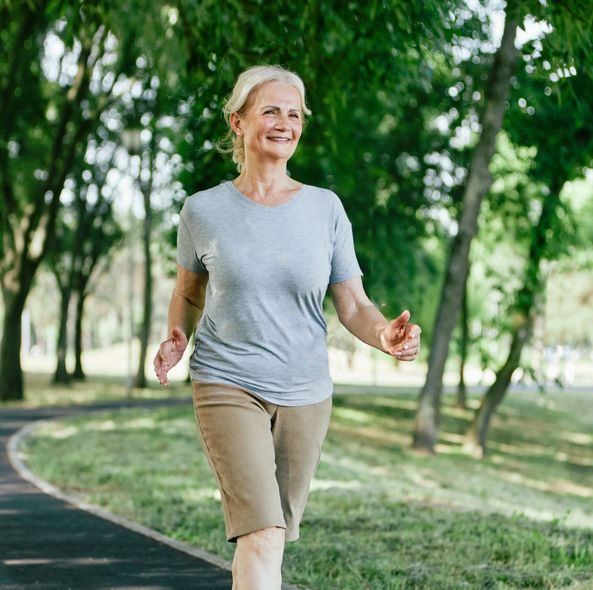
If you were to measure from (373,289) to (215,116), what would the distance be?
51.7 ft

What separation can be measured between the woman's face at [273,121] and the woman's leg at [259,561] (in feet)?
4.34

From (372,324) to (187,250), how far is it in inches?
28.9

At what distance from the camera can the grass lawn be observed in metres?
6.46

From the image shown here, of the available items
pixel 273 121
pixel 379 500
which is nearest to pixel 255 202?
pixel 273 121

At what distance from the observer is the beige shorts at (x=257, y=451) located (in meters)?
3.83

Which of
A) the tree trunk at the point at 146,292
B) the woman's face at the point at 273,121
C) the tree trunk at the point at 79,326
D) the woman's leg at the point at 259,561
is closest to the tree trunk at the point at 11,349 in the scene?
the tree trunk at the point at 146,292

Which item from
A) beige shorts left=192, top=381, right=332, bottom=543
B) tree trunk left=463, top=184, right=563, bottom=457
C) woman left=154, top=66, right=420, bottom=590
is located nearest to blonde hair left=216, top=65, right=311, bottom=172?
woman left=154, top=66, right=420, bottom=590

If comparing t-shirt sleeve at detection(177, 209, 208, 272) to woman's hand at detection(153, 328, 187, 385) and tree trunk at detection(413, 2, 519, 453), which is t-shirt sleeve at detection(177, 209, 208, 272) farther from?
tree trunk at detection(413, 2, 519, 453)

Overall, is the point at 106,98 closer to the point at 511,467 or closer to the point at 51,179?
the point at 51,179

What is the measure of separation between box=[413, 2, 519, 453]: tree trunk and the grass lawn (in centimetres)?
74

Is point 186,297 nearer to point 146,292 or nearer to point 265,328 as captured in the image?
point 265,328

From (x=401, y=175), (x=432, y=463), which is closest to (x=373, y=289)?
(x=401, y=175)

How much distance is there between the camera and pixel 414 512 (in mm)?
8891

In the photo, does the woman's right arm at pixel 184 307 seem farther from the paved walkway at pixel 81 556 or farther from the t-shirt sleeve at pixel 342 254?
the paved walkway at pixel 81 556
